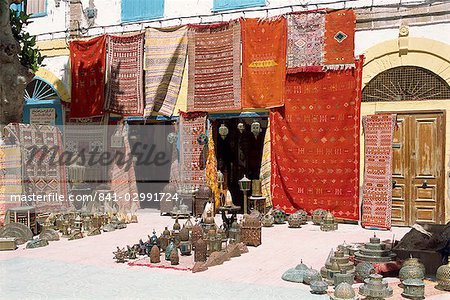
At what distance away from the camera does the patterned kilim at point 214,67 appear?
1210 centimetres

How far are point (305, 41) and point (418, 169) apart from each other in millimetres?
3586

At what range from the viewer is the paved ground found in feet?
19.3

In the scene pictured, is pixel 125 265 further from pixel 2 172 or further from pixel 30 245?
pixel 2 172

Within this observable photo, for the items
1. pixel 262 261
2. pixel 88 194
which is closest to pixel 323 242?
pixel 262 261

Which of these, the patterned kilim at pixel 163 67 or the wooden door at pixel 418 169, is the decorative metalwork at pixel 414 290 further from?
the patterned kilim at pixel 163 67

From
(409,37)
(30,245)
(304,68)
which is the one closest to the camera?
(30,245)

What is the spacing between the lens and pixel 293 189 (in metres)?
11.5

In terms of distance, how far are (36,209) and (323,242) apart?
5.64 meters

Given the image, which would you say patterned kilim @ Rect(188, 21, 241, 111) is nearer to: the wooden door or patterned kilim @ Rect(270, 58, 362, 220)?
patterned kilim @ Rect(270, 58, 362, 220)

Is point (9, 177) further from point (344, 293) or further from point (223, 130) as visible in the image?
point (344, 293)

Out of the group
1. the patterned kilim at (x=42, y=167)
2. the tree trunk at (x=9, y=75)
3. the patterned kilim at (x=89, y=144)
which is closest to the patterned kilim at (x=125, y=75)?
the patterned kilim at (x=89, y=144)

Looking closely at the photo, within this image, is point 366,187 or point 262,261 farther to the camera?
point 366,187

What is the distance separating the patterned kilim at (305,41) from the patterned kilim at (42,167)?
5417 millimetres

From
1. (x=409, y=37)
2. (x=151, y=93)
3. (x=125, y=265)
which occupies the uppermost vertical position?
(x=409, y=37)
